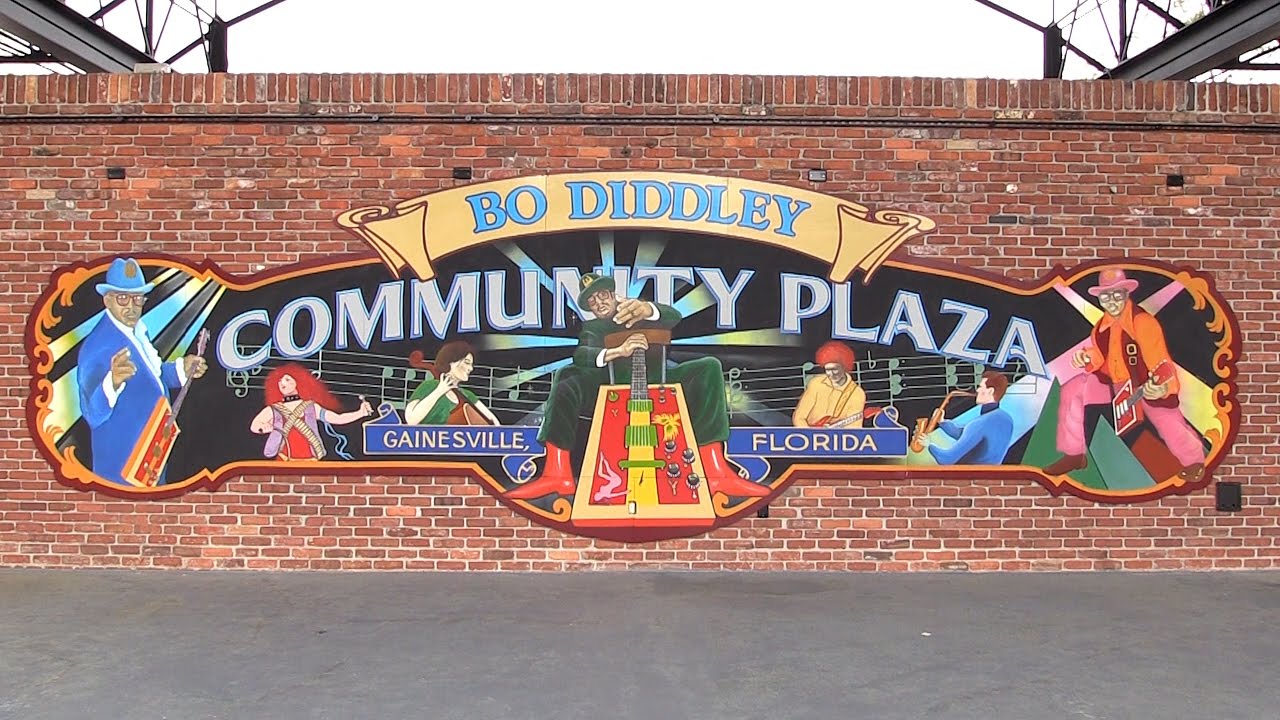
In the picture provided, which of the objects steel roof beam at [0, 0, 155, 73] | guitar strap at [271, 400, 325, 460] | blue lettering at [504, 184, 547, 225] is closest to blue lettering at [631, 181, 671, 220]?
blue lettering at [504, 184, 547, 225]

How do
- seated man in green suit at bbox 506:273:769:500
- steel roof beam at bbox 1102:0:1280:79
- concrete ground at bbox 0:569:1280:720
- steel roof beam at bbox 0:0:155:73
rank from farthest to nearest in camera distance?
steel roof beam at bbox 0:0:155:73
steel roof beam at bbox 1102:0:1280:79
seated man in green suit at bbox 506:273:769:500
concrete ground at bbox 0:569:1280:720

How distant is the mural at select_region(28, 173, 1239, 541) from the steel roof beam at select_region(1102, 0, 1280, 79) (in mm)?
4215

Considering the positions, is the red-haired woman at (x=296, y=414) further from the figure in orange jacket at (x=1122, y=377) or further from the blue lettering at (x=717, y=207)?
the figure in orange jacket at (x=1122, y=377)

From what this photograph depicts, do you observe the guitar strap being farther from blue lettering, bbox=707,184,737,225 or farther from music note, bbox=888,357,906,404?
music note, bbox=888,357,906,404

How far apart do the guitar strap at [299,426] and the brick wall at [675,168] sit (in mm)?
238

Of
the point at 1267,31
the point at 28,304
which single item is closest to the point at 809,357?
the point at 28,304

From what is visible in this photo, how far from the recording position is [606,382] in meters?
6.25

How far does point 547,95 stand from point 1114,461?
4.65 metres

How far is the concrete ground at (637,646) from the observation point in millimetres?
4074

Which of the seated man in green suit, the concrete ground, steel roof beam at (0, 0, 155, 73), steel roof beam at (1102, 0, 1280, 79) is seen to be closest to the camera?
the concrete ground

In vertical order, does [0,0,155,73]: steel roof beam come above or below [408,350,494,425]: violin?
above

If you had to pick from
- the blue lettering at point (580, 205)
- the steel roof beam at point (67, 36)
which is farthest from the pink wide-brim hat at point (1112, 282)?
the steel roof beam at point (67, 36)

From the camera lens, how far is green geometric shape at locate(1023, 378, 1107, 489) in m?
6.25

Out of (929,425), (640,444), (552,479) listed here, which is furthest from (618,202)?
(929,425)
